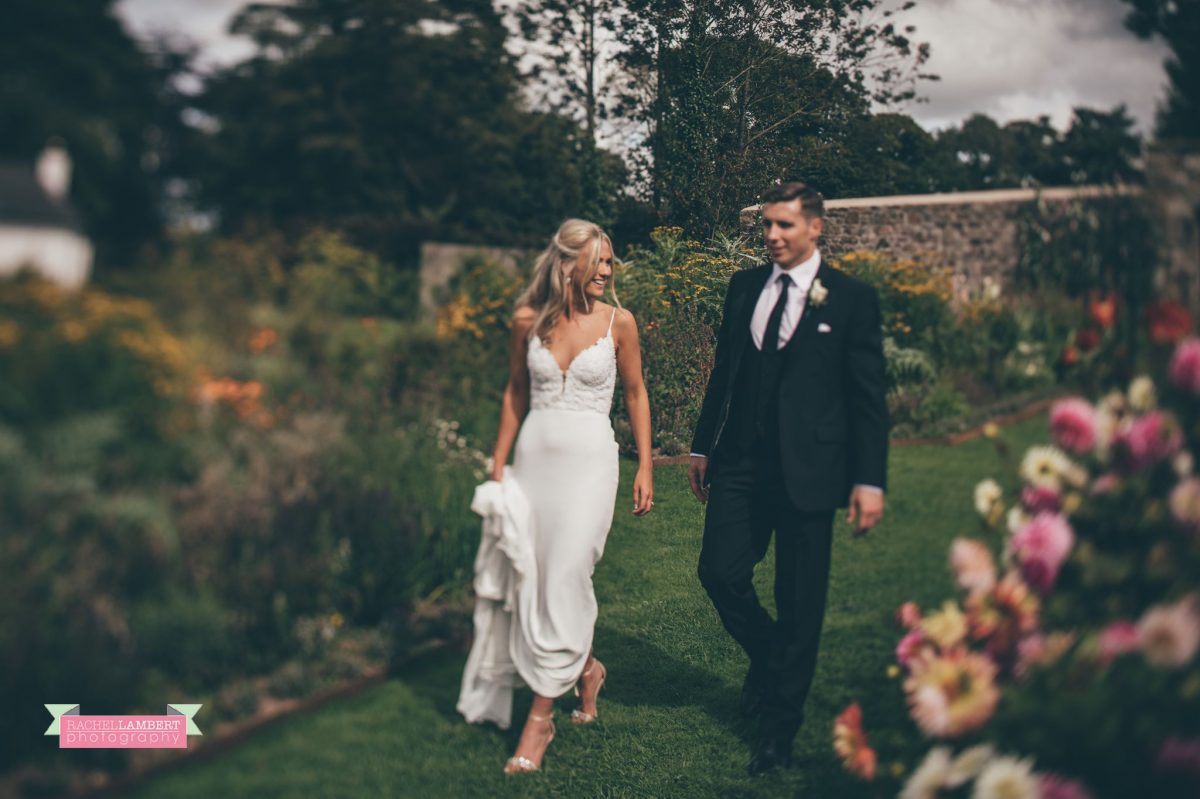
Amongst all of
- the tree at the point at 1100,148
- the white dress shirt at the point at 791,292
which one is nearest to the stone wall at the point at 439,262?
the white dress shirt at the point at 791,292

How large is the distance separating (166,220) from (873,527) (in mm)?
2443

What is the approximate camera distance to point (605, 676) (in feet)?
14.9

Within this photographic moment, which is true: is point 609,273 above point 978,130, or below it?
below

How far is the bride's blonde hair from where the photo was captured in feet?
13.8

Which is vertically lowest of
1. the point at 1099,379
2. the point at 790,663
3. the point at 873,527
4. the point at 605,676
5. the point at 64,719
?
the point at 605,676

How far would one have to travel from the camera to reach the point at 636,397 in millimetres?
4496

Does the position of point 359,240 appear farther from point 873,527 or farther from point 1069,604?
point 1069,604

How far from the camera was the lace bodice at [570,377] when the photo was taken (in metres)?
4.24

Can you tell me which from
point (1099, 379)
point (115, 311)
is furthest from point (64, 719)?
point (1099, 379)

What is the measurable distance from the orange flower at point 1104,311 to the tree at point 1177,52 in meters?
0.50

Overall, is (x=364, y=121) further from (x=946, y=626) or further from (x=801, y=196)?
(x=946, y=626)

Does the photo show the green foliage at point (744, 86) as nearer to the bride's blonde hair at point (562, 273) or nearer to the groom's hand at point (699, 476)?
the bride's blonde hair at point (562, 273)

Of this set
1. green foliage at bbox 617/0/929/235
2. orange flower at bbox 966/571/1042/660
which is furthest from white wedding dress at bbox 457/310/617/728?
orange flower at bbox 966/571/1042/660

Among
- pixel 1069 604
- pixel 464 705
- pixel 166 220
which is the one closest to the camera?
pixel 166 220
